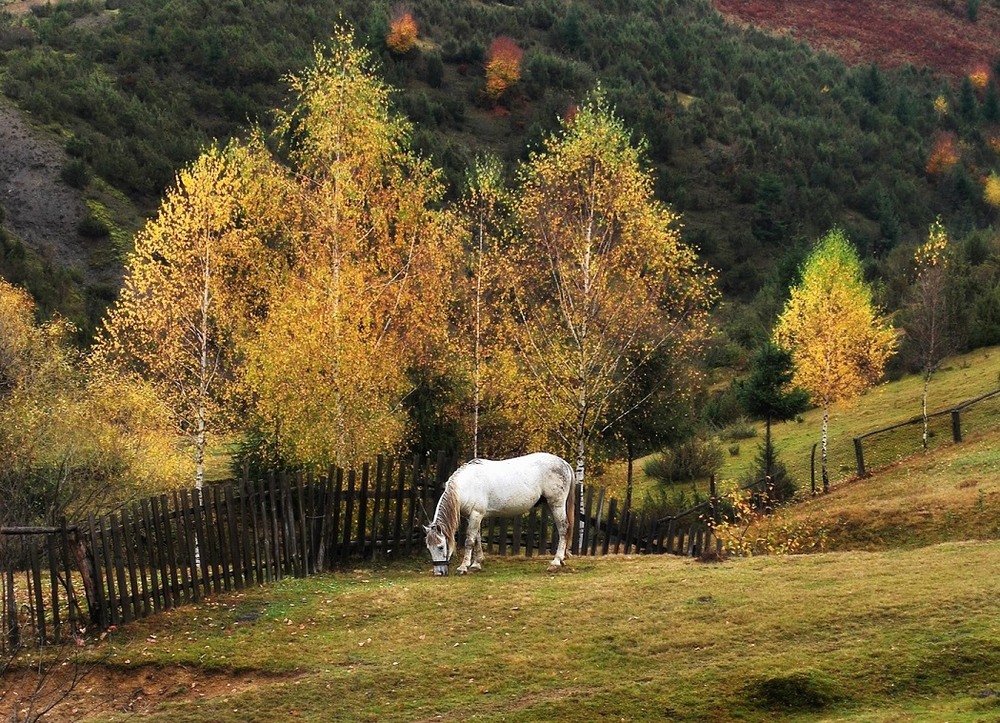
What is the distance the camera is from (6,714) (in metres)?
13.1

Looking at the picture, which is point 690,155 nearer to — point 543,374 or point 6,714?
point 543,374

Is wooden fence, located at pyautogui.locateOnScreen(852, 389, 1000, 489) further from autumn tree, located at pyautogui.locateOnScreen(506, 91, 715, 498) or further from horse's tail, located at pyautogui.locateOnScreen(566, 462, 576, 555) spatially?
horse's tail, located at pyautogui.locateOnScreen(566, 462, 576, 555)

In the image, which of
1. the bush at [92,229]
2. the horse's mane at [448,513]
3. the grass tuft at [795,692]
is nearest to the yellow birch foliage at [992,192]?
the bush at [92,229]

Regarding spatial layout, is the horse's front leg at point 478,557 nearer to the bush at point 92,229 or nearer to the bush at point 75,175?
the bush at point 92,229

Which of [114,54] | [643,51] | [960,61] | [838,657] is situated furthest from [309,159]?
[960,61]

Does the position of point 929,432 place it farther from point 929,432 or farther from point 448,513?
point 448,513

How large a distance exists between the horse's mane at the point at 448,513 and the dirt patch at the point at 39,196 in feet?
163

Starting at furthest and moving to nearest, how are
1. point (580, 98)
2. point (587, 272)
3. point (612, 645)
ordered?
point (580, 98) → point (587, 272) → point (612, 645)

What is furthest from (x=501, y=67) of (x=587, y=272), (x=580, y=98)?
(x=587, y=272)

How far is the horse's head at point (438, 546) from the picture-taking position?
1878 centimetres

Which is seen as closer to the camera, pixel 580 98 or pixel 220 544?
pixel 220 544

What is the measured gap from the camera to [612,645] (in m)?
14.1

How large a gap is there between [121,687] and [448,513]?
21.9 feet

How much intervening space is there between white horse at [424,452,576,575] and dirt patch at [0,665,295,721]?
535 cm
